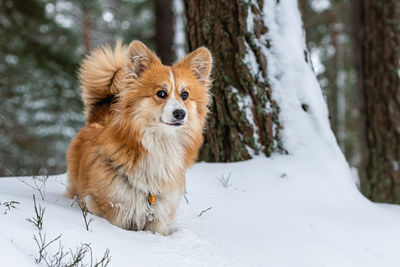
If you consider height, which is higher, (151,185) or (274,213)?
(151,185)

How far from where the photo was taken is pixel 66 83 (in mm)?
9727

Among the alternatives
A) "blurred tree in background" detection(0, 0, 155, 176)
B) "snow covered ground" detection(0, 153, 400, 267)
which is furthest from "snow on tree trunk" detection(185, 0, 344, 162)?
"blurred tree in background" detection(0, 0, 155, 176)

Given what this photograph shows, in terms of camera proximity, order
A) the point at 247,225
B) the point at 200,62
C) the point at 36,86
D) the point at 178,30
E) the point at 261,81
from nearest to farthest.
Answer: the point at 247,225 → the point at 200,62 → the point at 261,81 → the point at 36,86 → the point at 178,30

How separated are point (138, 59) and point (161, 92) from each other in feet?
1.28

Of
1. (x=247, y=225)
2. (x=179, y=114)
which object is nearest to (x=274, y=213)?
(x=247, y=225)

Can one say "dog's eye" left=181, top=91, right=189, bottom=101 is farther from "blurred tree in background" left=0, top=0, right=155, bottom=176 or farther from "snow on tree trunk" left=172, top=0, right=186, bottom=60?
"blurred tree in background" left=0, top=0, right=155, bottom=176

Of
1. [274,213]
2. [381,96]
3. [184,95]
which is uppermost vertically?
[184,95]

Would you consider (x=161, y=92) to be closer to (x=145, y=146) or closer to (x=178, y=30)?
(x=145, y=146)

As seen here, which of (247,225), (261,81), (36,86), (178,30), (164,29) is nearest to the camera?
(247,225)

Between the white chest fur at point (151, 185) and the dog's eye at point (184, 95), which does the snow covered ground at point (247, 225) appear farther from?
the dog's eye at point (184, 95)

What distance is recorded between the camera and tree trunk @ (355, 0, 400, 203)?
5.22 m

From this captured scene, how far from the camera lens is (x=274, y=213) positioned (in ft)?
10.6

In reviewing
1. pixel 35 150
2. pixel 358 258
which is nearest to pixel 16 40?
pixel 35 150

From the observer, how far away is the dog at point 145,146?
2.84m
